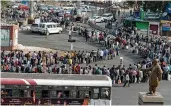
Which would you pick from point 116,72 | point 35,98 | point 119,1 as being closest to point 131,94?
point 116,72

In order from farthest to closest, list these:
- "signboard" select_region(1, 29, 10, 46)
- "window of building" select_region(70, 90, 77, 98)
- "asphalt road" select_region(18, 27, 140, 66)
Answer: "signboard" select_region(1, 29, 10, 46)
"asphalt road" select_region(18, 27, 140, 66)
"window of building" select_region(70, 90, 77, 98)

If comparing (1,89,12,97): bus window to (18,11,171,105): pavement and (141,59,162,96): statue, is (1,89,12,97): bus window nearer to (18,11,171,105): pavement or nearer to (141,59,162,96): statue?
(18,11,171,105): pavement

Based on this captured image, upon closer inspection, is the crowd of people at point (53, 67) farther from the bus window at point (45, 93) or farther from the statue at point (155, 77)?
the statue at point (155, 77)

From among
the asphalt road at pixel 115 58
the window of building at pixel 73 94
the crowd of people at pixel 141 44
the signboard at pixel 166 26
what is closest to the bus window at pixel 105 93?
the window of building at pixel 73 94

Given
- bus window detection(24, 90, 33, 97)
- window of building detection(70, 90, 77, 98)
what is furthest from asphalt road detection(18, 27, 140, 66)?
bus window detection(24, 90, 33, 97)

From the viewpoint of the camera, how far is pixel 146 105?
1605 centimetres

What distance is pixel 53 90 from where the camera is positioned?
21.5 meters

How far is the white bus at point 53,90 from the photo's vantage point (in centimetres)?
2120

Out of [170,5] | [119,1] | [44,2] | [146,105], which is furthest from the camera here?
[44,2]

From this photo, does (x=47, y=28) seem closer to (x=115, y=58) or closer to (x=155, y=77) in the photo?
(x=115, y=58)

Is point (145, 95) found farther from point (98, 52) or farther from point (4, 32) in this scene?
point (4, 32)

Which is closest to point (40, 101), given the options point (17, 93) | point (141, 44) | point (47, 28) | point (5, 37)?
point (17, 93)

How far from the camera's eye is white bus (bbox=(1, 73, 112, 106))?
2120 centimetres

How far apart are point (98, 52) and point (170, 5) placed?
82.2ft
